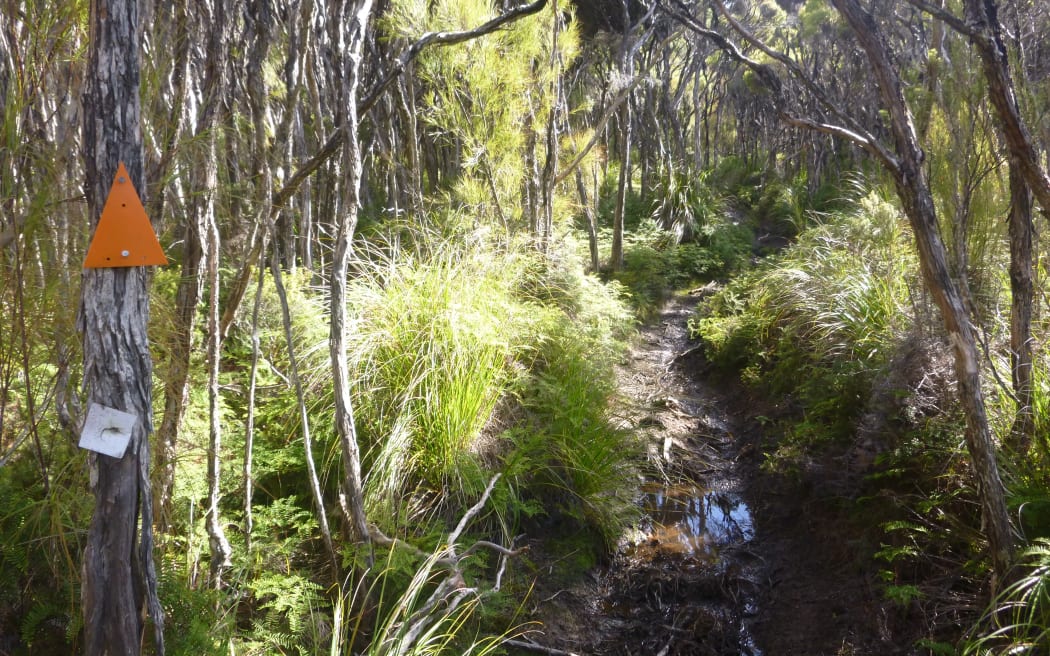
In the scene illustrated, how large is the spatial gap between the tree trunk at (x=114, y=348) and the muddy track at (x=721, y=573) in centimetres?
218

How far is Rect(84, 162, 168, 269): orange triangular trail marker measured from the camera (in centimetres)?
151

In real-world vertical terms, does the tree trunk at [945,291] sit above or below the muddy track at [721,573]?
above

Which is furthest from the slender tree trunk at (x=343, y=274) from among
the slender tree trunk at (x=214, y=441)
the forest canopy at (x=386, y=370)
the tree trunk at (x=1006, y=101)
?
the tree trunk at (x=1006, y=101)

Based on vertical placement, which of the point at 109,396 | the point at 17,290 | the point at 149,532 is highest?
the point at 17,290

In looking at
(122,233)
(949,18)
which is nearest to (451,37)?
(122,233)

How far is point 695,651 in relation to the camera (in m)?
3.54

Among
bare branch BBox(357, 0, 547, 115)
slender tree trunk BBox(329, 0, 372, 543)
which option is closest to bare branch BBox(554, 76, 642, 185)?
bare branch BBox(357, 0, 547, 115)

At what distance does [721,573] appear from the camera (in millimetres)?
4215

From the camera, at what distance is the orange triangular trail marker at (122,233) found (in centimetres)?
151

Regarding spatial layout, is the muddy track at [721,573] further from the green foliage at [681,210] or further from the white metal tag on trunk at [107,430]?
the green foliage at [681,210]

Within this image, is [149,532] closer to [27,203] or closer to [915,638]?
[27,203]

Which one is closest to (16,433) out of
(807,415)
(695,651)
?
(695,651)

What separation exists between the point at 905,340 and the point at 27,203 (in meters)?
4.81

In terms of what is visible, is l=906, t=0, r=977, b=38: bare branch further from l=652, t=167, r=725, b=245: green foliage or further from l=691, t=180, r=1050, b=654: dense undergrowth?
l=652, t=167, r=725, b=245: green foliage
